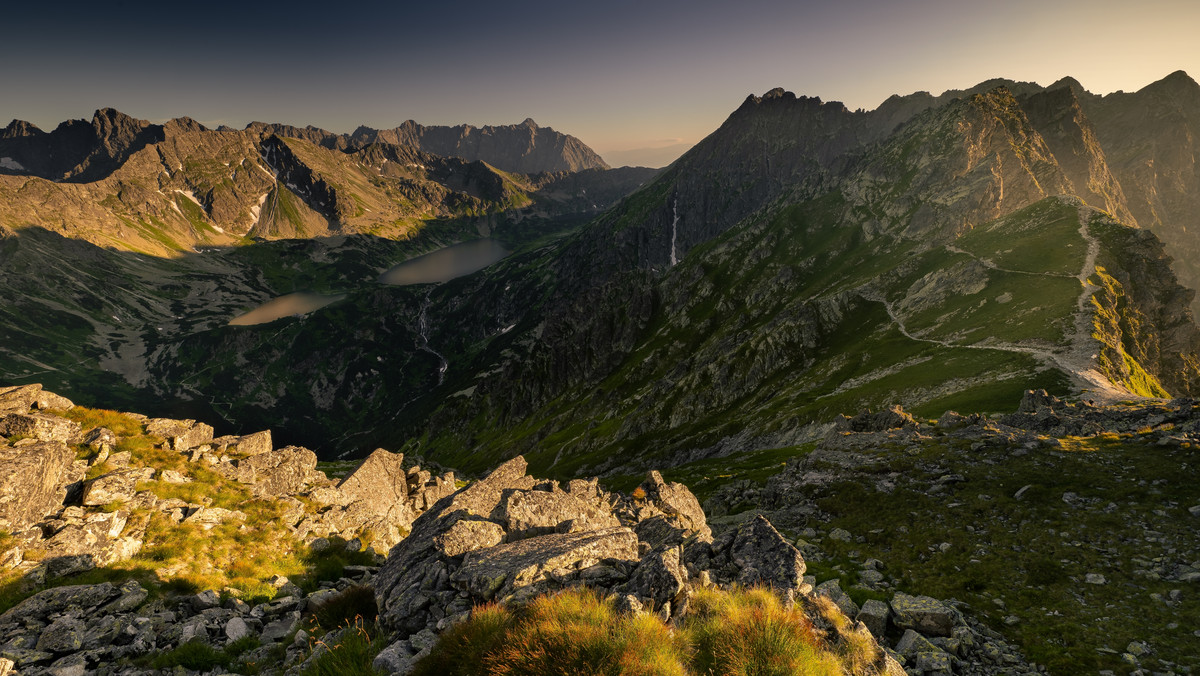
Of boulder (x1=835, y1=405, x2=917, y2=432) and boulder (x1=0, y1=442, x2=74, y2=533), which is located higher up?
boulder (x1=0, y1=442, x2=74, y2=533)

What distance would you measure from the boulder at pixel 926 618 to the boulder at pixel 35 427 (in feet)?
124

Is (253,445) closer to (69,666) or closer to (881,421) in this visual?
(69,666)

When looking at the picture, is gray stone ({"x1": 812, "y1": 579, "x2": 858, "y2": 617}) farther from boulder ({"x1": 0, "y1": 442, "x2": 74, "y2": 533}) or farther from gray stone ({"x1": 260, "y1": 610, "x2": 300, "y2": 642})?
boulder ({"x1": 0, "y1": 442, "x2": 74, "y2": 533})

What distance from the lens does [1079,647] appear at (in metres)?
14.8

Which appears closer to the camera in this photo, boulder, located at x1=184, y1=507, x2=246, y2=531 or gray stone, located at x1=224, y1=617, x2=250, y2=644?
gray stone, located at x1=224, y1=617, x2=250, y2=644

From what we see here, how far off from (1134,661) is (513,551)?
19489 mm

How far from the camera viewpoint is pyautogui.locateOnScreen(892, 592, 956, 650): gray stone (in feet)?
50.8

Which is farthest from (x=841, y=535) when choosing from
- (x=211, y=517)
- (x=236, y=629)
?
(x=211, y=517)

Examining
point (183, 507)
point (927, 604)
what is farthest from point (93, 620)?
point (927, 604)

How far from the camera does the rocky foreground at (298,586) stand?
12938 millimetres

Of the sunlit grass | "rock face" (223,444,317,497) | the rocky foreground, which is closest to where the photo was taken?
the sunlit grass

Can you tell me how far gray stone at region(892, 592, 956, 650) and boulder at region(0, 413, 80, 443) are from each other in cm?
3783

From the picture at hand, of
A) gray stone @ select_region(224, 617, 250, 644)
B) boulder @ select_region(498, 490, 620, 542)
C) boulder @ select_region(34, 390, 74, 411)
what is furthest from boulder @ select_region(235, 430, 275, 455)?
boulder @ select_region(498, 490, 620, 542)

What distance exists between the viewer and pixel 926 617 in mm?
15727
